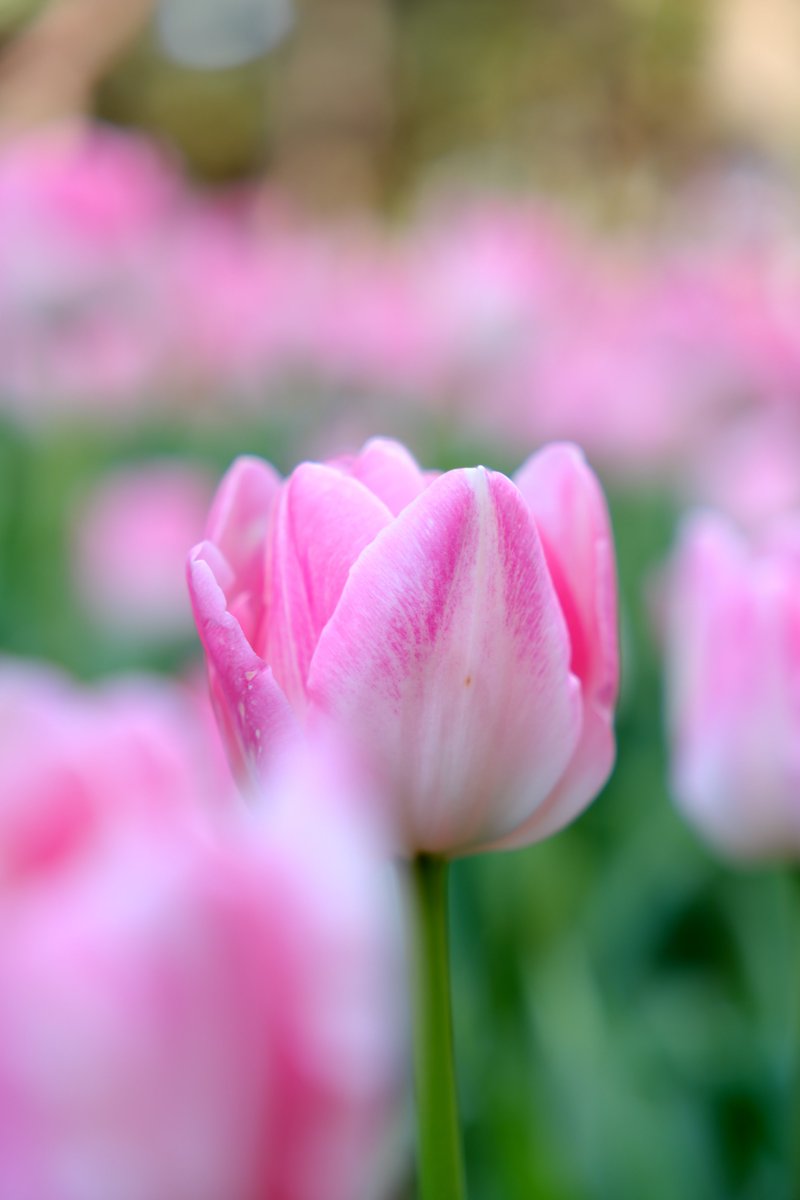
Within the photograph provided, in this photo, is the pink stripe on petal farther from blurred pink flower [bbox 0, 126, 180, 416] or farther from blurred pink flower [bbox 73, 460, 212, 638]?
blurred pink flower [bbox 0, 126, 180, 416]

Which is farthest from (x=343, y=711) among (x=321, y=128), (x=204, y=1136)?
(x=321, y=128)

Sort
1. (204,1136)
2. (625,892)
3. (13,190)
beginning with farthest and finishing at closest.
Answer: (13,190)
(625,892)
(204,1136)

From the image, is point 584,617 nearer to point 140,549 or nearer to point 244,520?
point 244,520

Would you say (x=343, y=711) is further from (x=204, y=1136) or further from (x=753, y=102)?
(x=753, y=102)

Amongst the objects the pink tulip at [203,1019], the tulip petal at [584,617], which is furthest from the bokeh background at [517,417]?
the pink tulip at [203,1019]

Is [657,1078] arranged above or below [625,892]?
below

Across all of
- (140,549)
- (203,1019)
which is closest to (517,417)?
(140,549)

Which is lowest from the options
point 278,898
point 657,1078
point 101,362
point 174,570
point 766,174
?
point 657,1078
